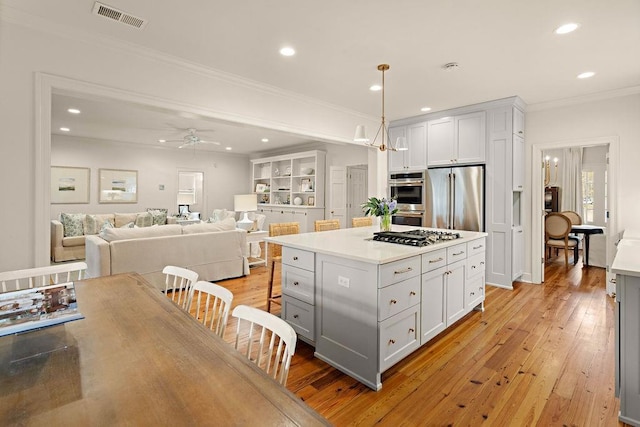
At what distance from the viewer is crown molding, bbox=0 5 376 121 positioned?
7.79ft

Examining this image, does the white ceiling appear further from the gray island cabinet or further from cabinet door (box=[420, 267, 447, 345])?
cabinet door (box=[420, 267, 447, 345])

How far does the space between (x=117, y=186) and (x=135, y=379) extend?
27.6 feet

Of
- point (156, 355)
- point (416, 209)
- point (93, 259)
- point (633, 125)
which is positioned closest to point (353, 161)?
point (416, 209)

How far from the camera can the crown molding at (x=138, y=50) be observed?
2375mm

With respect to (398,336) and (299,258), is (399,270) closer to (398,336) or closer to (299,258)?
(398,336)

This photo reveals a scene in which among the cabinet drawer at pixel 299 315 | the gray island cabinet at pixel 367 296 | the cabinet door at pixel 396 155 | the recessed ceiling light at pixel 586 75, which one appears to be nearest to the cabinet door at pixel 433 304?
the gray island cabinet at pixel 367 296

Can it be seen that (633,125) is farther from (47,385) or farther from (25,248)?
(25,248)

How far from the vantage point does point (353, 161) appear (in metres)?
7.07

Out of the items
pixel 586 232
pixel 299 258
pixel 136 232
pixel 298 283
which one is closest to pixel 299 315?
pixel 298 283

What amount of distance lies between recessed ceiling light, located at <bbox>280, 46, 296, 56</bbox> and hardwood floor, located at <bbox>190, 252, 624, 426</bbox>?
2.67m

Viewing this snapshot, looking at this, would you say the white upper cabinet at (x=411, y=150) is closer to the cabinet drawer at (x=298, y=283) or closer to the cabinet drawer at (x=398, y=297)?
the cabinet drawer at (x=398, y=297)

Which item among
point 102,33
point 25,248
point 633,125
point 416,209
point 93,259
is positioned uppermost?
point 102,33

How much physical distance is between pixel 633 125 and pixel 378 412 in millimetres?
4766

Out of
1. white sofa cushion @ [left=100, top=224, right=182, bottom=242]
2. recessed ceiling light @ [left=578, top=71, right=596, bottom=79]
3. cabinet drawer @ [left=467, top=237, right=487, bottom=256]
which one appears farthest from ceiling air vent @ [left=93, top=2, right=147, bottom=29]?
recessed ceiling light @ [left=578, top=71, right=596, bottom=79]
